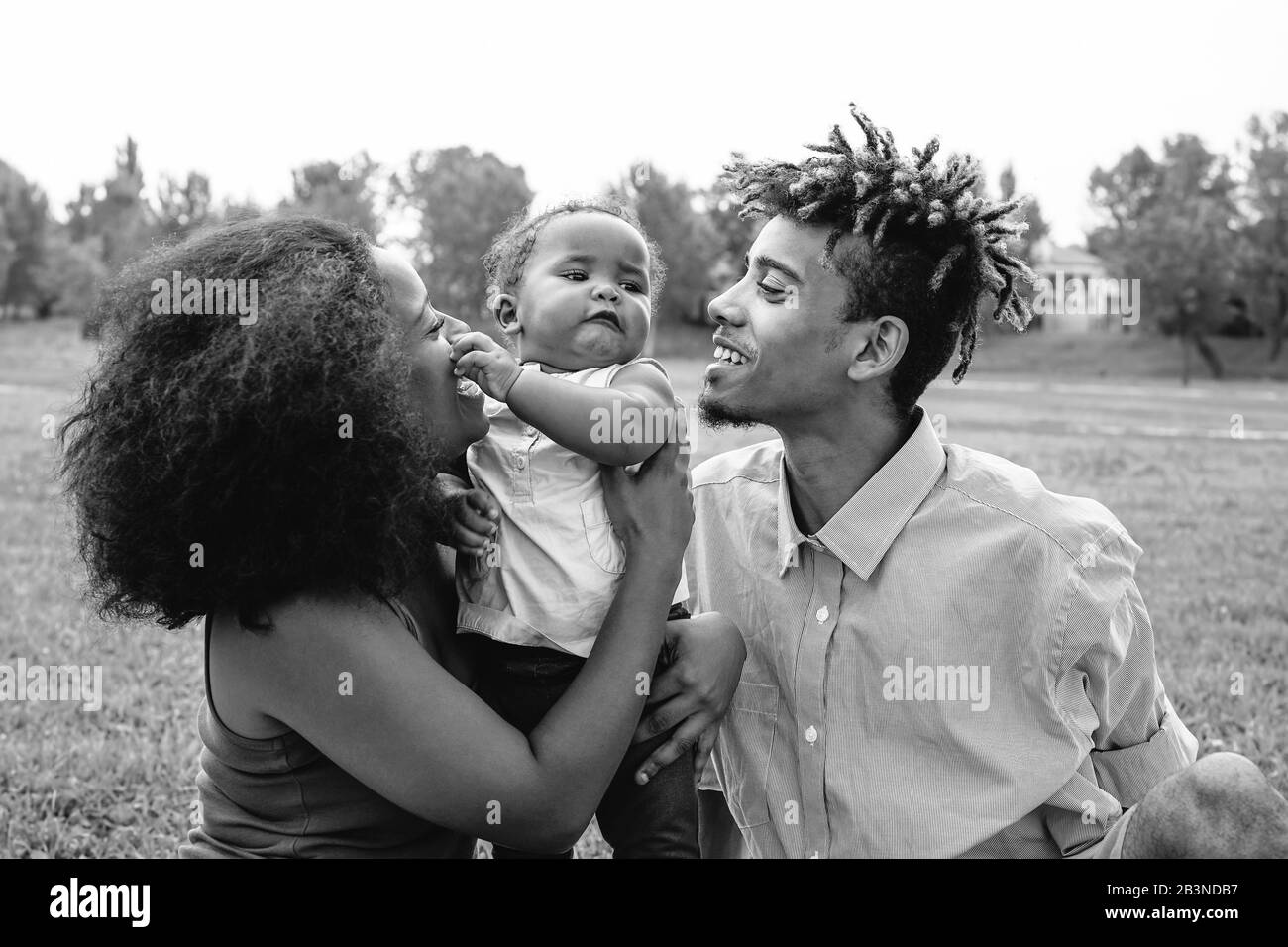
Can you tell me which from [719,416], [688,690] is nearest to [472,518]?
[688,690]

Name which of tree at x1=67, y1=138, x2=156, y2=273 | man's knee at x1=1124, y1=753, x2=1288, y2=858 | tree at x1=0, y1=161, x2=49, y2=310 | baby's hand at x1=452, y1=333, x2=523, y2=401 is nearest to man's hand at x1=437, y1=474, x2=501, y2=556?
baby's hand at x1=452, y1=333, x2=523, y2=401

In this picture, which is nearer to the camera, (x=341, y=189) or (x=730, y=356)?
(x=730, y=356)

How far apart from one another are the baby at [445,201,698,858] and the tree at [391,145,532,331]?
4866 cm

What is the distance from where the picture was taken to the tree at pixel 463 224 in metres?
53.5

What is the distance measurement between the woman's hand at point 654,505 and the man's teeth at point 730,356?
56 centimetres

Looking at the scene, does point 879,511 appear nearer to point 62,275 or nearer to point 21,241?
point 62,275

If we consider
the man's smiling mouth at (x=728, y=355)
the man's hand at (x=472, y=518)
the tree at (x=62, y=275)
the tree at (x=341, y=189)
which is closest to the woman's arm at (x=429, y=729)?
the man's hand at (x=472, y=518)

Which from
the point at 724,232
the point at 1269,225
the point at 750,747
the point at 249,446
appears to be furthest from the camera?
the point at 724,232

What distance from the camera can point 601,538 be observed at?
2689mm

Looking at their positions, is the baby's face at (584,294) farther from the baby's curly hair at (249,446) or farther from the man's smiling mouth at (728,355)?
the baby's curly hair at (249,446)

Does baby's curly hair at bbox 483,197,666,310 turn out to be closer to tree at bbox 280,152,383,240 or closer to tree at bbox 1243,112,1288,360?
tree at bbox 280,152,383,240

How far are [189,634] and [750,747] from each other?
4.56 metres
